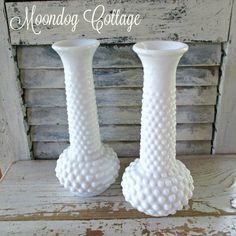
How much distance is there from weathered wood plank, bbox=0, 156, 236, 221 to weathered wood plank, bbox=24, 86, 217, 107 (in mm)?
143

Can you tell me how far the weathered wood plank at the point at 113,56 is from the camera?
611 mm

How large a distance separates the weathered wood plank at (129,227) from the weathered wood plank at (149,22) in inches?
13.4

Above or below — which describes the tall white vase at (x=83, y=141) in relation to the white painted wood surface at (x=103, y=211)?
above

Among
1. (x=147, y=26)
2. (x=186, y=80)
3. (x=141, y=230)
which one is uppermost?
(x=147, y=26)

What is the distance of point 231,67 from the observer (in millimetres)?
615

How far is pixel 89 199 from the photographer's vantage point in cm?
59

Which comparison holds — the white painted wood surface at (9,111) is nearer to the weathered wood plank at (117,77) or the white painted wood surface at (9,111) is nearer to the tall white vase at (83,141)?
the weathered wood plank at (117,77)

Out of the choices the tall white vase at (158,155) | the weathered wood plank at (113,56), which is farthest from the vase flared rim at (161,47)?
the weathered wood plank at (113,56)

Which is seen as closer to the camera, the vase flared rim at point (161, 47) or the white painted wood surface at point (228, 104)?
the vase flared rim at point (161, 47)

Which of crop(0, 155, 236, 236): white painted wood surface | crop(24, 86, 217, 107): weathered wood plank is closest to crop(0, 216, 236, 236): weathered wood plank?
crop(0, 155, 236, 236): white painted wood surface

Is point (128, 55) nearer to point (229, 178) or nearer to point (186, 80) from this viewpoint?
point (186, 80)

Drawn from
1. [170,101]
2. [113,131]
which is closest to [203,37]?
[170,101]

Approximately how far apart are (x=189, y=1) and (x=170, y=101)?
0.68ft

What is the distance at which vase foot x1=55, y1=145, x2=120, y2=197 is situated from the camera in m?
0.56
